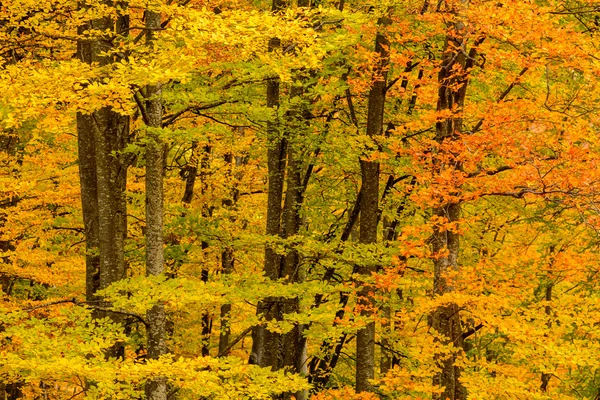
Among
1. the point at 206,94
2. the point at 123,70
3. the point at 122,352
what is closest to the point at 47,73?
the point at 123,70

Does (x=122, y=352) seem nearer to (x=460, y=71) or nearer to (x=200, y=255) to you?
(x=200, y=255)

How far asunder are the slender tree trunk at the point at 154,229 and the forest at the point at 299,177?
3 centimetres

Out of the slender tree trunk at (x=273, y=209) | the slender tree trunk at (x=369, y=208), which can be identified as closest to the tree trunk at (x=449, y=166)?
the slender tree trunk at (x=369, y=208)

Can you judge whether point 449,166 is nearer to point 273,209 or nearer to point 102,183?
point 273,209

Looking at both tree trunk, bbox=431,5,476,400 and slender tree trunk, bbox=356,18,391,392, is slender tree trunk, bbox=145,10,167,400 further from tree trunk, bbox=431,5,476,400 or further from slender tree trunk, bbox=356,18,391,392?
tree trunk, bbox=431,5,476,400

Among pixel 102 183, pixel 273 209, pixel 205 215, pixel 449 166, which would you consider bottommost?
pixel 205 215

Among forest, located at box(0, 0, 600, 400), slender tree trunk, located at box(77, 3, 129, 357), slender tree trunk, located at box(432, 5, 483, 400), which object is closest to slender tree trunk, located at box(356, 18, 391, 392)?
forest, located at box(0, 0, 600, 400)

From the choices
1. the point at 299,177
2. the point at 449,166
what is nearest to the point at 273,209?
the point at 299,177

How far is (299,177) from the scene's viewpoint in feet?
50.7

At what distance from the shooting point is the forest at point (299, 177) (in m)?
8.77

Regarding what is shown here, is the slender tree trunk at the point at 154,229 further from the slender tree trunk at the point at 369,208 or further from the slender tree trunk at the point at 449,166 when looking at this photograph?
the slender tree trunk at the point at 449,166

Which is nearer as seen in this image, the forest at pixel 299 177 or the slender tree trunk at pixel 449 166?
the forest at pixel 299 177

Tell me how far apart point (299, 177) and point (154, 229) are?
18.6ft

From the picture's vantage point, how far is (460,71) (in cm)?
1037
